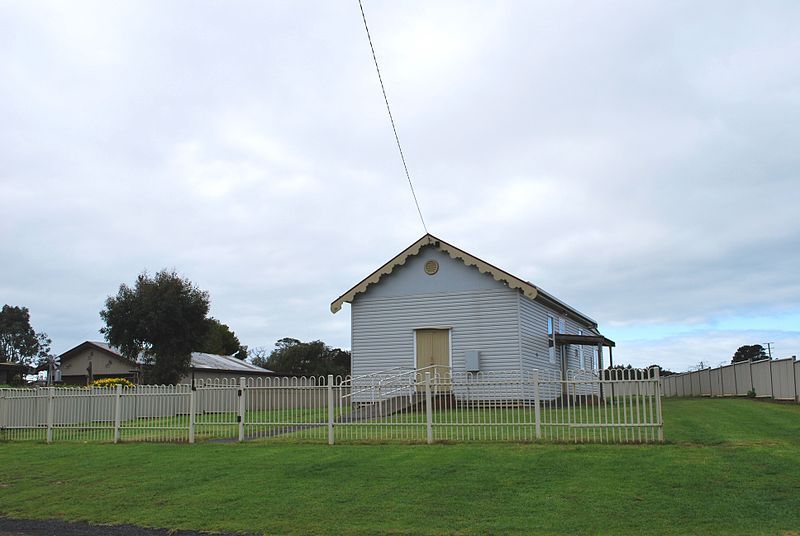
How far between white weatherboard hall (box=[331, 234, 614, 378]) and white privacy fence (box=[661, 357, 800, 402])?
6.27 m

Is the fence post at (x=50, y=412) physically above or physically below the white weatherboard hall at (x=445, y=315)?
below

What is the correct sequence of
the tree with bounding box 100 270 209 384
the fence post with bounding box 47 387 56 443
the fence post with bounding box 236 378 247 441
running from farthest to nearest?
1. the tree with bounding box 100 270 209 384
2. the fence post with bounding box 47 387 56 443
3. the fence post with bounding box 236 378 247 441

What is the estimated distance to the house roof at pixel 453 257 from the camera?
83.5 ft

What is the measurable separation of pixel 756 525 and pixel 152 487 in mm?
8848

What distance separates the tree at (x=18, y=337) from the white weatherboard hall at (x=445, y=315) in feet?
244

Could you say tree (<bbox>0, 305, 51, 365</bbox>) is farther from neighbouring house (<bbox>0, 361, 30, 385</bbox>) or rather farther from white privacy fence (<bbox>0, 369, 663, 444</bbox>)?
white privacy fence (<bbox>0, 369, 663, 444</bbox>)

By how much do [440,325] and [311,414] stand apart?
394 inches

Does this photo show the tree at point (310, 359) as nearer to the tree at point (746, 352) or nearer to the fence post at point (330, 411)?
the tree at point (746, 352)

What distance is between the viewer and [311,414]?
17578 millimetres

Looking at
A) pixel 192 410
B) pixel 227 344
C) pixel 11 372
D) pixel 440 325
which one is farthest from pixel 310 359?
pixel 192 410

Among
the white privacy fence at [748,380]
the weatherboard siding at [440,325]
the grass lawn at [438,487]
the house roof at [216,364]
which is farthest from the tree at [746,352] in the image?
the grass lawn at [438,487]

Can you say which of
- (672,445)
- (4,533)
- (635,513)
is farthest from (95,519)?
(672,445)

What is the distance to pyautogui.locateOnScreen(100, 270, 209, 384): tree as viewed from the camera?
1686 inches

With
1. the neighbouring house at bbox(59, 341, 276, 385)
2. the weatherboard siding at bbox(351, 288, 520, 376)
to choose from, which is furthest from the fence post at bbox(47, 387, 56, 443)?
the neighbouring house at bbox(59, 341, 276, 385)
